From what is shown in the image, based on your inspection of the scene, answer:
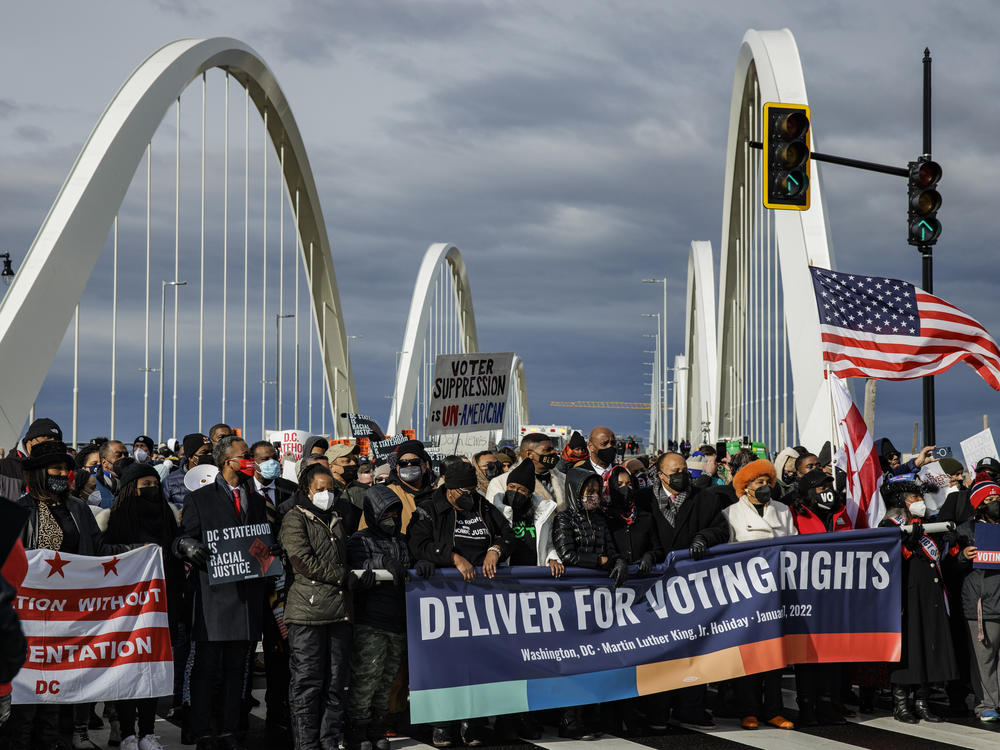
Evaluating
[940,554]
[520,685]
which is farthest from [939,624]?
[520,685]

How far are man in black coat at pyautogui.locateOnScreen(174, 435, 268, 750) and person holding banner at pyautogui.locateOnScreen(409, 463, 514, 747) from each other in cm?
104

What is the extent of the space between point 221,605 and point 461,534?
157 cm

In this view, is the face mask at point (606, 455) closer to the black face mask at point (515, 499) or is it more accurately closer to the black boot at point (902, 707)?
the black face mask at point (515, 499)

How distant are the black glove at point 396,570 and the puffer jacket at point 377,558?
4cm

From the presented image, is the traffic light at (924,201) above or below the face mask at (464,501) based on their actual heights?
above

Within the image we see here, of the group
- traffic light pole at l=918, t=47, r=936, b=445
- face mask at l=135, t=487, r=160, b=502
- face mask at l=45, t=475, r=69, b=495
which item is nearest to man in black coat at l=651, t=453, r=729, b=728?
face mask at l=135, t=487, r=160, b=502

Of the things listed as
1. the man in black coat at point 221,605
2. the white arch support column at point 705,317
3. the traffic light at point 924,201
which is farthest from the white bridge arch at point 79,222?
the white arch support column at point 705,317

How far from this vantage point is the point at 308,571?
7324 millimetres

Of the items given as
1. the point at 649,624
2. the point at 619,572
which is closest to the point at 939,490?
the point at 649,624

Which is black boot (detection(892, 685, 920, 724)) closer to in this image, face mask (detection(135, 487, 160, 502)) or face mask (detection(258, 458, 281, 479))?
face mask (detection(258, 458, 281, 479))

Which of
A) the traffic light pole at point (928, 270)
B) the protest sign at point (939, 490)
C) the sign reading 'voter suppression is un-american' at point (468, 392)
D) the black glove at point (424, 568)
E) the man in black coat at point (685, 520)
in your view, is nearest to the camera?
the black glove at point (424, 568)

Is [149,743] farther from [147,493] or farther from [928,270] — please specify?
[928,270]

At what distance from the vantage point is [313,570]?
7316 millimetres

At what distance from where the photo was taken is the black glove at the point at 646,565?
26.8 feet
